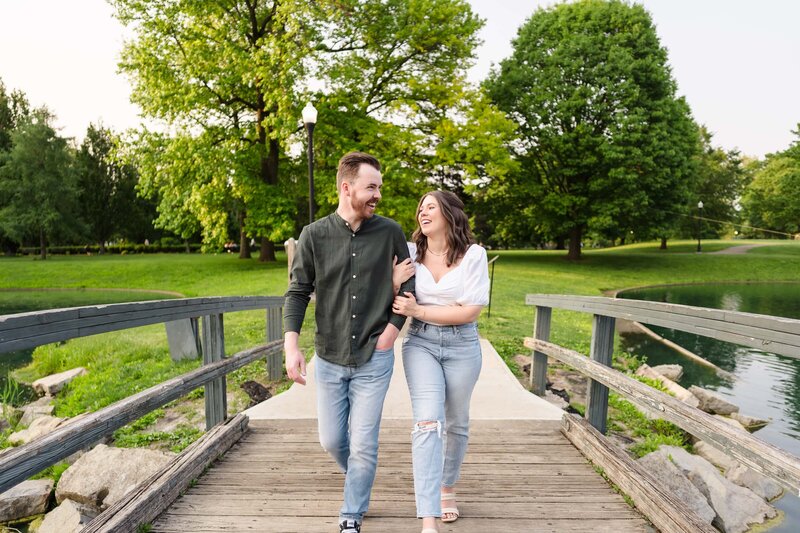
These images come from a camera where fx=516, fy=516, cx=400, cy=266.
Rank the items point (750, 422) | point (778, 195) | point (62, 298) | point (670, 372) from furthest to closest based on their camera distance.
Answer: point (778, 195) → point (62, 298) → point (670, 372) → point (750, 422)

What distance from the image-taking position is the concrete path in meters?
4.53

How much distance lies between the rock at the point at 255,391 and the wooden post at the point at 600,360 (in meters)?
3.98

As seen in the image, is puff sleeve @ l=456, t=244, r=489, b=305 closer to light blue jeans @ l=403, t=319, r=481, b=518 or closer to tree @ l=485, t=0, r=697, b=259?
light blue jeans @ l=403, t=319, r=481, b=518

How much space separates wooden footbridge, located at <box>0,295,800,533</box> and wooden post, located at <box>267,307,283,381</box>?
1753mm

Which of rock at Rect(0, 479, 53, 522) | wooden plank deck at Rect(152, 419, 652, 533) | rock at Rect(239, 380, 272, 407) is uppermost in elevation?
wooden plank deck at Rect(152, 419, 652, 533)

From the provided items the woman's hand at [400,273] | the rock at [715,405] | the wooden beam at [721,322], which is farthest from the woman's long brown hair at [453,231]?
the rock at [715,405]

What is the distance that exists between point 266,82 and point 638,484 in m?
17.4

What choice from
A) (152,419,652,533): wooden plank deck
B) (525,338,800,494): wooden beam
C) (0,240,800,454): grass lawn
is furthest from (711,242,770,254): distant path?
(152,419,652,533): wooden plank deck

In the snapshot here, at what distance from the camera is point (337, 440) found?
8.71 feet

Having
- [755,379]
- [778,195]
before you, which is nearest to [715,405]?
[755,379]

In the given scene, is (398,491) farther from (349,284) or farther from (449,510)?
(349,284)

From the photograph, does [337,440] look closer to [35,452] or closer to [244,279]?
[35,452]

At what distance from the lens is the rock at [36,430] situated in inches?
219

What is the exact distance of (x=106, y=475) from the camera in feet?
13.6
